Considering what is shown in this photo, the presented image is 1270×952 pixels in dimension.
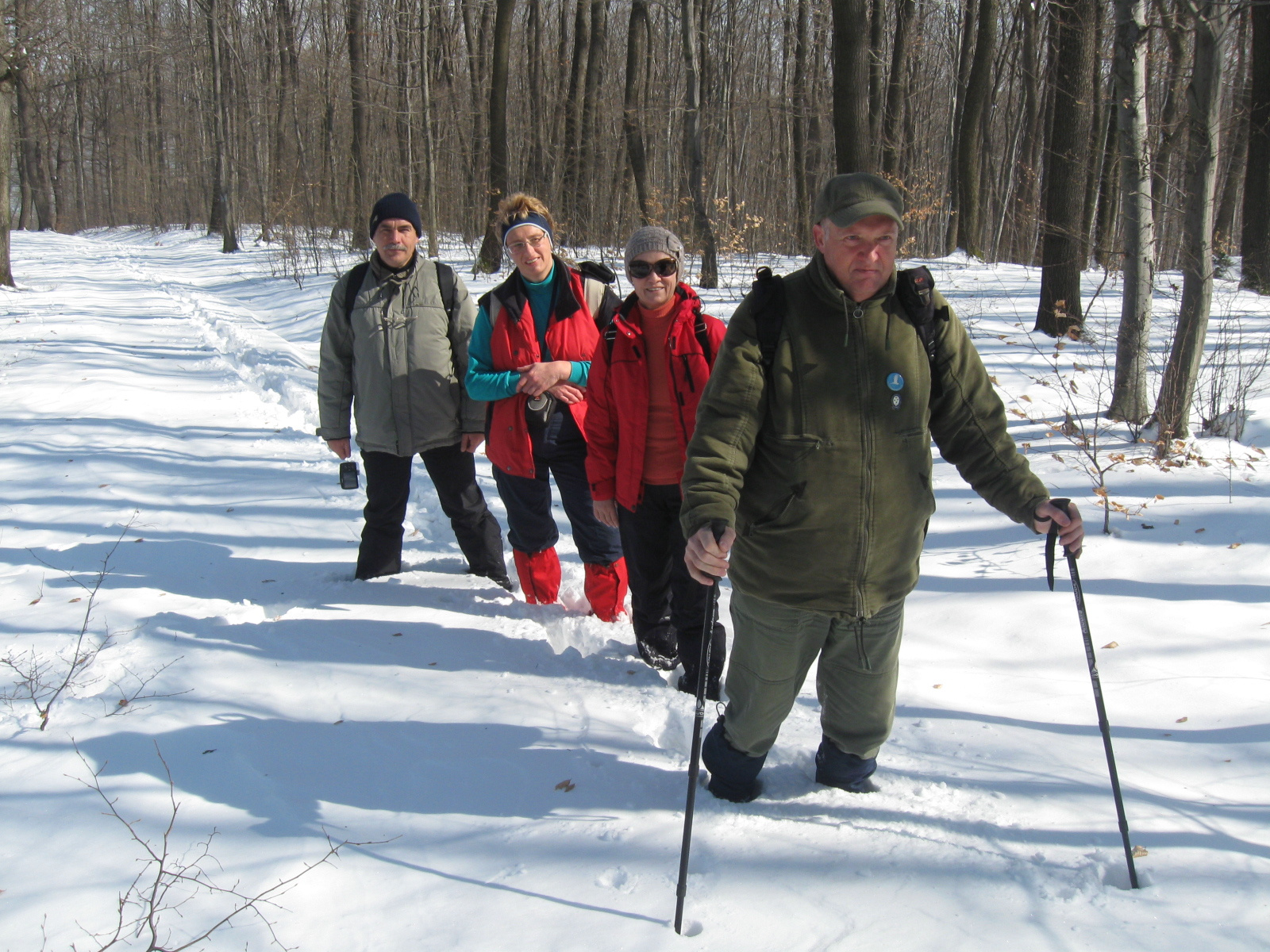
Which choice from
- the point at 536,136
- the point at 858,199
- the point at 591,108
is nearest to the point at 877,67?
the point at 591,108

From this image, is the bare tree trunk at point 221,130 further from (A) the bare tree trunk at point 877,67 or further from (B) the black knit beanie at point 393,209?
(B) the black knit beanie at point 393,209

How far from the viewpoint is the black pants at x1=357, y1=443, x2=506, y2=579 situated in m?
4.80

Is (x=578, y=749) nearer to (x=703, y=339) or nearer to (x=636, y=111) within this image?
(x=703, y=339)

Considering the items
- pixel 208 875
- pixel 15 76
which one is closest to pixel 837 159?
pixel 208 875

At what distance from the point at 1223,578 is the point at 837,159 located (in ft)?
→ 18.9

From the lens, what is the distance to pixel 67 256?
28859 mm

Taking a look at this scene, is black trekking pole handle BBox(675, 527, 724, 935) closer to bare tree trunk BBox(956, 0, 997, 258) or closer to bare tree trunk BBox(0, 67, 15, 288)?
bare tree trunk BBox(956, 0, 997, 258)

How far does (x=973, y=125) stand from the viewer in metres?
16.4

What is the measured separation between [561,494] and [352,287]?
65.5 inches

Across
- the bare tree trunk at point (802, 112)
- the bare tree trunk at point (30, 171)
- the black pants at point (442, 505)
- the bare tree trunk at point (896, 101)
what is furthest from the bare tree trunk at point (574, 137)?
the bare tree trunk at point (30, 171)

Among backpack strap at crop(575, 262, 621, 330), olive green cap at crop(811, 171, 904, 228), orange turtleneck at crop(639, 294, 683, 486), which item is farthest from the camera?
backpack strap at crop(575, 262, 621, 330)

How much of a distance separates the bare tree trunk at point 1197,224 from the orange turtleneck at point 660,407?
4431 millimetres

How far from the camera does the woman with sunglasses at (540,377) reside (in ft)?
13.4

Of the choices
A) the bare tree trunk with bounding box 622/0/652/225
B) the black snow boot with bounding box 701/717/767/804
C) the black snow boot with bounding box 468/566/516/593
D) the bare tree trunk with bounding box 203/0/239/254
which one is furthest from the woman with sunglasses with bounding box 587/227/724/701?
the bare tree trunk with bounding box 203/0/239/254
